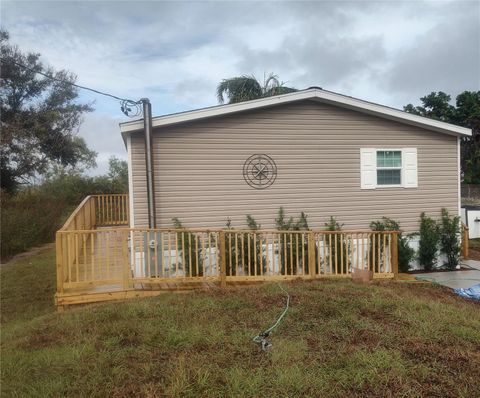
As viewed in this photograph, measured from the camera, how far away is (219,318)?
4.40 meters

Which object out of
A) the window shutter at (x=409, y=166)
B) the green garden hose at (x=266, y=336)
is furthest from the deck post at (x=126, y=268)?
the window shutter at (x=409, y=166)

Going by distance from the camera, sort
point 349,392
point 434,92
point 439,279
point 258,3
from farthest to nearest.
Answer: point 434,92, point 258,3, point 439,279, point 349,392

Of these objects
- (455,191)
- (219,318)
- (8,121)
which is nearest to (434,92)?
(455,191)

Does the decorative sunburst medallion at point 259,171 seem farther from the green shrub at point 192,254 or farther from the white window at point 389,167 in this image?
the white window at point 389,167

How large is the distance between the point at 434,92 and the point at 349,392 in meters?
32.1

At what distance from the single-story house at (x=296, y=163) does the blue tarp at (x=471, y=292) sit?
2.66 m

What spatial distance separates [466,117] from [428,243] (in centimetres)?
2397

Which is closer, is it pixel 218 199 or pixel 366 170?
pixel 218 199

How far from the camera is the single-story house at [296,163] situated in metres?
7.78

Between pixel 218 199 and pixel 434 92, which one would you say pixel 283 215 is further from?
pixel 434 92

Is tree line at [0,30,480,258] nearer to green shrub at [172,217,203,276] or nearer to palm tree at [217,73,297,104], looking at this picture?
palm tree at [217,73,297,104]

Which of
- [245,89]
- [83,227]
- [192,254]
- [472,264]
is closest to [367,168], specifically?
[472,264]

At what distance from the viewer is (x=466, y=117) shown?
28.4m

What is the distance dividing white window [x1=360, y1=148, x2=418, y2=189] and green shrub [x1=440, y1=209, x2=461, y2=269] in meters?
1.21
